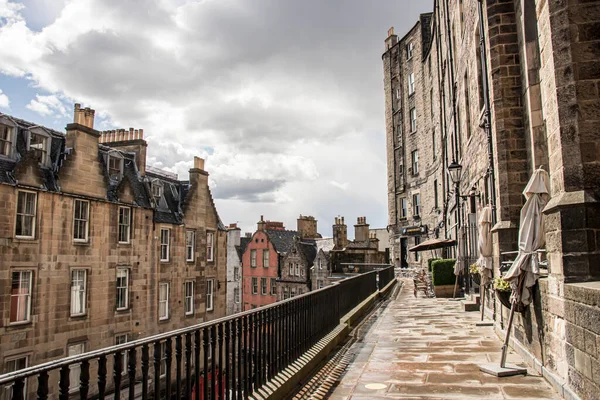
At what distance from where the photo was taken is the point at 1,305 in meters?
17.0

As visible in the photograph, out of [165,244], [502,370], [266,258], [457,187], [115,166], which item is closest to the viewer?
[502,370]

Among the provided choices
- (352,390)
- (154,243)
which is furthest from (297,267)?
(352,390)


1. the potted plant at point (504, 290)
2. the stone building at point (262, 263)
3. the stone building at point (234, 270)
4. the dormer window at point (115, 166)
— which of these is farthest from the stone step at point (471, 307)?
the stone building at point (234, 270)

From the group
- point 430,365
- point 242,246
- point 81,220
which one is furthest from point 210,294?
point 430,365

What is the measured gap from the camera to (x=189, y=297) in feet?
94.4

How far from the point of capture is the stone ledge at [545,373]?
5.38 meters

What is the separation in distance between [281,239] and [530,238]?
140 feet

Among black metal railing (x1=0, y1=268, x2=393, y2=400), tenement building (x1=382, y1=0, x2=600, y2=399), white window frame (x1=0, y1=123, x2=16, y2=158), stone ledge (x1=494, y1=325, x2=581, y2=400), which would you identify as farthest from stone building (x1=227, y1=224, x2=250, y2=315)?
stone ledge (x1=494, y1=325, x2=581, y2=400)

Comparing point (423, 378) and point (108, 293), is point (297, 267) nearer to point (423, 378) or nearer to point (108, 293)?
point (108, 293)

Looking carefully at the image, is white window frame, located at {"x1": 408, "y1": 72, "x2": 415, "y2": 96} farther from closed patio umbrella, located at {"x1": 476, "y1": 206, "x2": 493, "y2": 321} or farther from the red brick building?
closed patio umbrella, located at {"x1": 476, "y1": 206, "x2": 493, "y2": 321}

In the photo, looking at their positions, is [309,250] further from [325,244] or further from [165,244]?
[165,244]

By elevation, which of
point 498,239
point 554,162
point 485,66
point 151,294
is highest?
point 485,66

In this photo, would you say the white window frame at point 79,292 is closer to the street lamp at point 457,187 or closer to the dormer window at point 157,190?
the dormer window at point 157,190

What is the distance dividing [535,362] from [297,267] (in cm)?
3747
